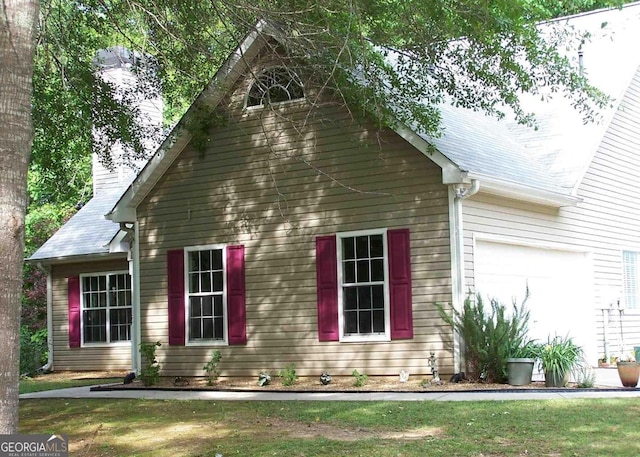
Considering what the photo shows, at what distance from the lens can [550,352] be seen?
12023 millimetres

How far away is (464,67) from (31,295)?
16007 millimetres

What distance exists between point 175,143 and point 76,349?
279 inches

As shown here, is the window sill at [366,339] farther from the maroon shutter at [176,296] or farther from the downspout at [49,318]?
the downspout at [49,318]

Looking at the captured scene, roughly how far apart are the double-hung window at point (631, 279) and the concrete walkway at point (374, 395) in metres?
3.22

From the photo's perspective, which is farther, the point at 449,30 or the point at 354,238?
→ the point at 354,238

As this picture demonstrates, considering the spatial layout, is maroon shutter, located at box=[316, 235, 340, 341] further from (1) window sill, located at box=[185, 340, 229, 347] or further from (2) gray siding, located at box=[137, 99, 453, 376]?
(1) window sill, located at box=[185, 340, 229, 347]

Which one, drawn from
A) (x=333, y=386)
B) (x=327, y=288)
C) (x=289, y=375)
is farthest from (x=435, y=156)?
(x=289, y=375)

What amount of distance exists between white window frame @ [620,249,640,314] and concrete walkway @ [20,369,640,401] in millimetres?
3090

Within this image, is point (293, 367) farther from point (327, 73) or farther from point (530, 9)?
point (530, 9)

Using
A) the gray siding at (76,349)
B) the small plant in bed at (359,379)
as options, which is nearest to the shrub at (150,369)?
the small plant in bed at (359,379)

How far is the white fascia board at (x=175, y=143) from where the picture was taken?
1453 centimetres

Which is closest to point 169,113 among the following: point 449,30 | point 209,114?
point 209,114

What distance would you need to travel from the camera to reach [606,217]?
1722cm

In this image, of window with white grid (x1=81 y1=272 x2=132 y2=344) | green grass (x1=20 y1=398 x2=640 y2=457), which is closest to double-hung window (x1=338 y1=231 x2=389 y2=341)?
green grass (x1=20 y1=398 x2=640 y2=457)
